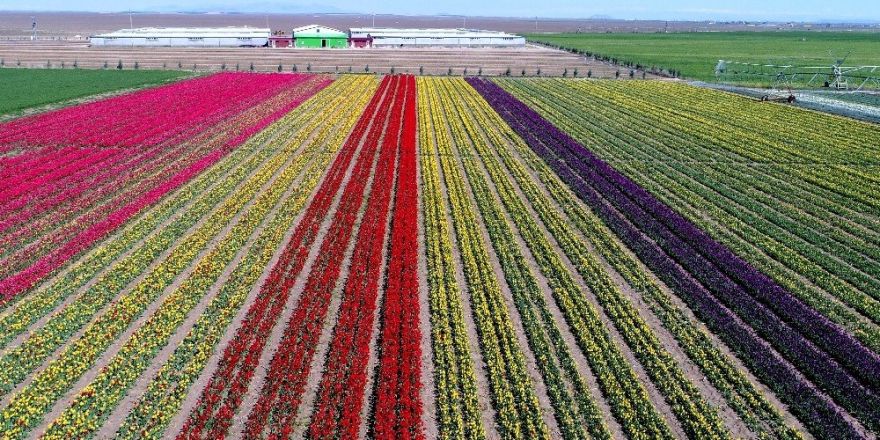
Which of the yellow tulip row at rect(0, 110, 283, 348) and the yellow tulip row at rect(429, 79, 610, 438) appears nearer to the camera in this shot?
the yellow tulip row at rect(429, 79, 610, 438)

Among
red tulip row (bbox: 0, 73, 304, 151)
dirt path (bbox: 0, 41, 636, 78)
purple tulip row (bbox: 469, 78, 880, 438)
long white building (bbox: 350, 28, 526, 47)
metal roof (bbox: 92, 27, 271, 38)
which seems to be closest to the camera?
purple tulip row (bbox: 469, 78, 880, 438)

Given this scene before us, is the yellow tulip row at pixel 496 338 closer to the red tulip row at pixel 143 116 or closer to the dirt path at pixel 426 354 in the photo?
the dirt path at pixel 426 354

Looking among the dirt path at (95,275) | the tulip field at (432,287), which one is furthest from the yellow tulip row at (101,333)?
the dirt path at (95,275)

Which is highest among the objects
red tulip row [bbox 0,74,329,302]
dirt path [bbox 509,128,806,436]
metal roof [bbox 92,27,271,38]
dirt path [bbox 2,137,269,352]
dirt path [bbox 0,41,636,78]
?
metal roof [bbox 92,27,271,38]

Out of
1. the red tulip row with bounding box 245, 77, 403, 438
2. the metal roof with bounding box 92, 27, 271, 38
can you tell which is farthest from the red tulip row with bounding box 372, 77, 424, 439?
the metal roof with bounding box 92, 27, 271, 38

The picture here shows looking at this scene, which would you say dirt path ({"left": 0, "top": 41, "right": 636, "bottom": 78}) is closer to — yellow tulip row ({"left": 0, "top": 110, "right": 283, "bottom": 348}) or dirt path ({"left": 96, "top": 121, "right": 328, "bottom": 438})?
yellow tulip row ({"left": 0, "top": 110, "right": 283, "bottom": 348})

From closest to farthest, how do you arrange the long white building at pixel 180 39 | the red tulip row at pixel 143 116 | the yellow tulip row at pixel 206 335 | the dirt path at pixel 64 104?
the yellow tulip row at pixel 206 335, the red tulip row at pixel 143 116, the dirt path at pixel 64 104, the long white building at pixel 180 39
